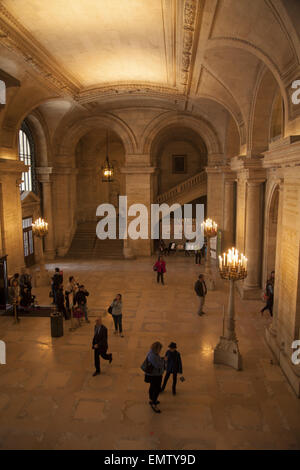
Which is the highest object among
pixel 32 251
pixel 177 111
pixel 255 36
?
pixel 177 111

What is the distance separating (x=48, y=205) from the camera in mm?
18656

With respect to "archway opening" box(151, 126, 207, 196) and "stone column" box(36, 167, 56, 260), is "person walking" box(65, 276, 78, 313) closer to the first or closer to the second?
"stone column" box(36, 167, 56, 260)

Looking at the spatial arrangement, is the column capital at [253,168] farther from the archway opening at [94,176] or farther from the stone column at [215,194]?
the archway opening at [94,176]

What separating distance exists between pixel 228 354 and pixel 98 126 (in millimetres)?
14694

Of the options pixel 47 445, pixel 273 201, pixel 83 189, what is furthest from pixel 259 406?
pixel 83 189

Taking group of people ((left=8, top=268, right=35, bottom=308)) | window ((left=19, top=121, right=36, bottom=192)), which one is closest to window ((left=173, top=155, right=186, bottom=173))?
window ((left=19, top=121, right=36, bottom=192))

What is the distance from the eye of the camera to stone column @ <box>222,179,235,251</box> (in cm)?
1733

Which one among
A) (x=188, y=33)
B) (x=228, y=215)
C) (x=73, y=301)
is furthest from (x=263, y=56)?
(x=228, y=215)

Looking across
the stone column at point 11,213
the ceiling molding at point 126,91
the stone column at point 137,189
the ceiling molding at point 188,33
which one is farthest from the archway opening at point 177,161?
the ceiling molding at point 188,33

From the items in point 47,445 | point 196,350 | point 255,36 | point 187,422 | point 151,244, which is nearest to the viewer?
point 47,445

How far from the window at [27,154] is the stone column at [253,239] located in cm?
1008

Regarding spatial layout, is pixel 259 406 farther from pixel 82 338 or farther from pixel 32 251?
pixel 32 251

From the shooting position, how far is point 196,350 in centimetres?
855

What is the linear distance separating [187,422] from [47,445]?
2222 millimetres
